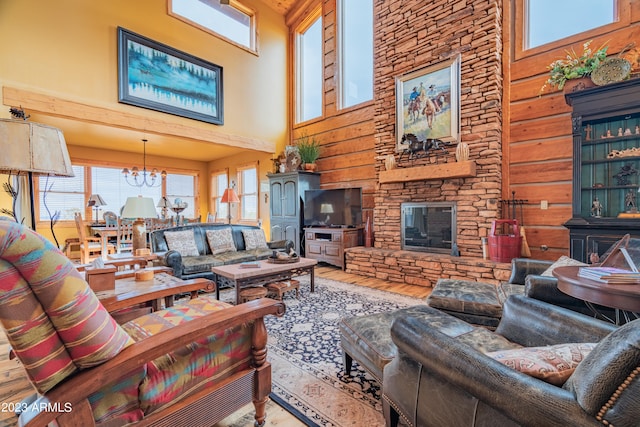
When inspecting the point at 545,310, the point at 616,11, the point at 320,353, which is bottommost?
the point at 320,353

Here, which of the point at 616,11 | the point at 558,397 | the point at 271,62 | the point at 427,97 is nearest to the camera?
the point at 558,397

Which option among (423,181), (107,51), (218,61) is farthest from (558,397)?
(218,61)

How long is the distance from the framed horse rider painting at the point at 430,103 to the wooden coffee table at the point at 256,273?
2610 mm

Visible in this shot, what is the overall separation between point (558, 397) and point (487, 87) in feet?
13.4

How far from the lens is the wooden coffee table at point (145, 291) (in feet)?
5.14

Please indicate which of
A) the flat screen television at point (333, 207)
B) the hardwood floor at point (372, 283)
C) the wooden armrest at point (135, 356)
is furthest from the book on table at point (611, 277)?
the flat screen television at point (333, 207)

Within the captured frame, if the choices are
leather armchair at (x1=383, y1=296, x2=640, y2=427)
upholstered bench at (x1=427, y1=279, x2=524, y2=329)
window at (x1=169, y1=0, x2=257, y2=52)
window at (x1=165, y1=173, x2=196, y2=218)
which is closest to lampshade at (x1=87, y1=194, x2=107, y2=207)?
window at (x1=165, y1=173, x2=196, y2=218)

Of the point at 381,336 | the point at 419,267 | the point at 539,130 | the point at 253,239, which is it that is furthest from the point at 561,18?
the point at 253,239

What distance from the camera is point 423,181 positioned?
4.33m

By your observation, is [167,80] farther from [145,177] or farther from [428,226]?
[428,226]

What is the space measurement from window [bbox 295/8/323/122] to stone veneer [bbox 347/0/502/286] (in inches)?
69.9

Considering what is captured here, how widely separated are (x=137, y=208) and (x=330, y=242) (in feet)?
10.0

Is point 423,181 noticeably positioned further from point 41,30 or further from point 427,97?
point 41,30

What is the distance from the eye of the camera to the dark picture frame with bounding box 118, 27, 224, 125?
4.52 m
